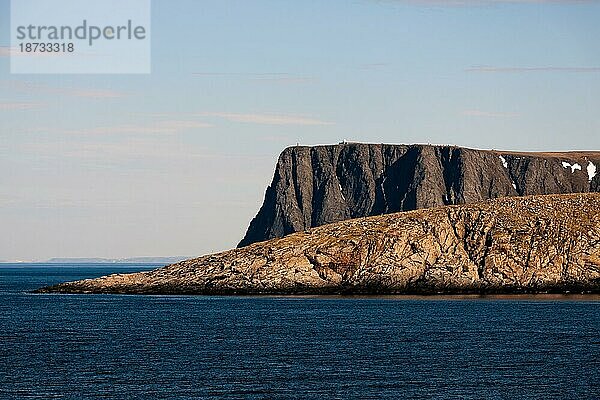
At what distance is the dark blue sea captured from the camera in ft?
180

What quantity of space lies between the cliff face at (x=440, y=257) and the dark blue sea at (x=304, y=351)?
18.3 metres

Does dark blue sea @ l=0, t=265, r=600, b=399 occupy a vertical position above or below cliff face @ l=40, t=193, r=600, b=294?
below

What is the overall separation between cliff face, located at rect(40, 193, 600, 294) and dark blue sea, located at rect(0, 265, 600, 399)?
18.3 meters

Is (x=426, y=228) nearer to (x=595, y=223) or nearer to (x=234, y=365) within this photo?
(x=595, y=223)

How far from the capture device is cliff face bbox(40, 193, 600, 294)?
5394 inches

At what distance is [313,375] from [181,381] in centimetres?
719

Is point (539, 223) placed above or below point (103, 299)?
above

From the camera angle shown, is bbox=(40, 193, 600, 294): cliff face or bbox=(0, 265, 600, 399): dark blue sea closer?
bbox=(0, 265, 600, 399): dark blue sea

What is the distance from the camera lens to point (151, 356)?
68.9 metres

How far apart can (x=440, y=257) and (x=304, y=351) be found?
7010 centimetres

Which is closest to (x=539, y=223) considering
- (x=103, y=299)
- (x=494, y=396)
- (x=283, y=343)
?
(x=103, y=299)

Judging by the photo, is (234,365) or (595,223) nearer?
(234,365)

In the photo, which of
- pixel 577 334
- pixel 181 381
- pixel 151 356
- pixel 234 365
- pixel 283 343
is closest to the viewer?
pixel 181 381

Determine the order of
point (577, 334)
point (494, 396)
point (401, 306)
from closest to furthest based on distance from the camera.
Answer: point (494, 396), point (577, 334), point (401, 306)
